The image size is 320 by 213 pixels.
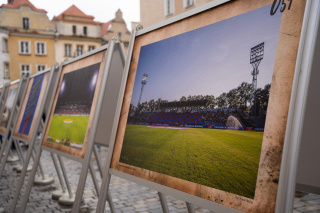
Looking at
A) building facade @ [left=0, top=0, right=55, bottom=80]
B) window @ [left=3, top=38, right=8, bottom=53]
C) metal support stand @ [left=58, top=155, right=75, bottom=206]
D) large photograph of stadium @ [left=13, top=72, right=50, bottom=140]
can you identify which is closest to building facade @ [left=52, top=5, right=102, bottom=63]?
building facade @ [left=0, top=0, right=55, bottom=80]

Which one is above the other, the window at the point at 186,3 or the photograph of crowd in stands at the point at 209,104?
the window at the point at 186,3

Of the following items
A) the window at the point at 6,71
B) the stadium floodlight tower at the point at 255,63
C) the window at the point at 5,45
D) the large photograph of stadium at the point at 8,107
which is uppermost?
the window at the point at 5,45

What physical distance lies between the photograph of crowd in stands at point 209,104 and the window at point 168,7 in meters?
18.0

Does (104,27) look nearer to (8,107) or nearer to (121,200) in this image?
(8,107)

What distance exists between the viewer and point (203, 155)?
1.52m

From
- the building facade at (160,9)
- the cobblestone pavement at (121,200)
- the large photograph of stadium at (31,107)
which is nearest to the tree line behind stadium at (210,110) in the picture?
the large photograph of stadium at (31,107)

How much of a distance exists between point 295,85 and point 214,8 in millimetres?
669

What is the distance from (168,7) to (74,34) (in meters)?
17.4

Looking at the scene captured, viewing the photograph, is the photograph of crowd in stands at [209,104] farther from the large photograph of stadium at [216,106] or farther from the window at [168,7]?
the window at [168,7]

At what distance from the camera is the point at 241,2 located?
1488mm

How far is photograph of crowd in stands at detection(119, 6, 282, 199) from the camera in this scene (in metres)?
1.31

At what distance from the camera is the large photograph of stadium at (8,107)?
20.5 ft

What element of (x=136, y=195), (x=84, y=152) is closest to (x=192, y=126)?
(x=84, y=152)

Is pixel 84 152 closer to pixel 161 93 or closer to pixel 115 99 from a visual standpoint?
pixel 115 99
